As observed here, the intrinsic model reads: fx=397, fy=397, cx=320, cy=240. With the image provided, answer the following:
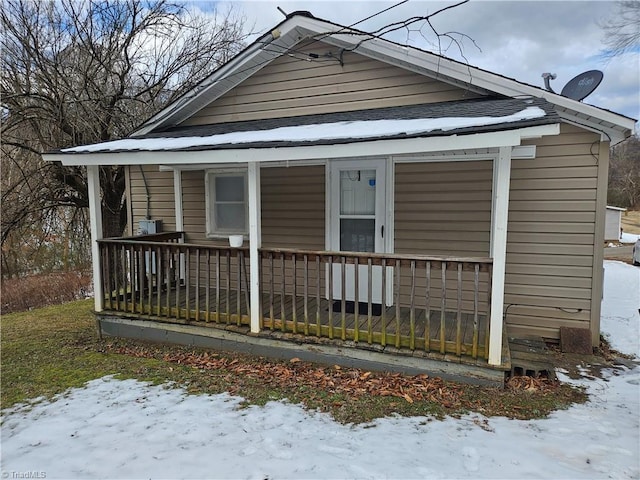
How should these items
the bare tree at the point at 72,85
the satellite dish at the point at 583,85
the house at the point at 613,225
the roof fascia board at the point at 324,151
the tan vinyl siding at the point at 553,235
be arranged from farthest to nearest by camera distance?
the house at the point at 613,225
the bare tree at the point at 72,85
the satellite dish at the point at 583,85
the tan vinyl siding at the point at 553,235
the roof fascia board at the point at 324,151

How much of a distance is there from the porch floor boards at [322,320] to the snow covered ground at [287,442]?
0.99 meters

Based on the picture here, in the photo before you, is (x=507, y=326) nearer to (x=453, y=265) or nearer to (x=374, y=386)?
(x=453, y=265)

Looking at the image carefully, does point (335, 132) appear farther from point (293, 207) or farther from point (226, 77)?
point (226, 77)

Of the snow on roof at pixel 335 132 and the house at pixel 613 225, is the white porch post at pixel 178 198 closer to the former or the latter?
the snow on roof at pixel 335 132

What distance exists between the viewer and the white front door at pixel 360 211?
5414 mm

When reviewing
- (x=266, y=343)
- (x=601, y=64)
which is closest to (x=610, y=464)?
(x=266, y=343)

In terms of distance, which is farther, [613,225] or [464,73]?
[613,225]

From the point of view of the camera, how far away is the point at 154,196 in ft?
23.5

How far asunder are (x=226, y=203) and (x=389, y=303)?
3122 mm

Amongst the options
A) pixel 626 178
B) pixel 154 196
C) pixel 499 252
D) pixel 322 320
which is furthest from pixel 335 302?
pixel 626 178

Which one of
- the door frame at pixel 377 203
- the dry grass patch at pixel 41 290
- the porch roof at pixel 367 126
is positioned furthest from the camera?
the dry grass patch at pixel 41 290

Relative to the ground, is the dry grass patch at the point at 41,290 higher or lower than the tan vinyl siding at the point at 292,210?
lower

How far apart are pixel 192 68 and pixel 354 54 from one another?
7.12 metres

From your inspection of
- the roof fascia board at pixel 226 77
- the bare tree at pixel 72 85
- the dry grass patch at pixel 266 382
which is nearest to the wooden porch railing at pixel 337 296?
the dry grass patch at pixel 266 382
